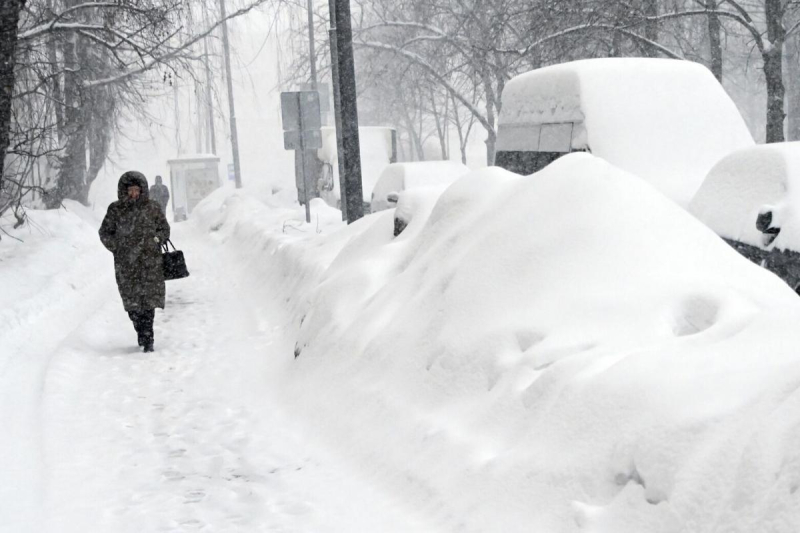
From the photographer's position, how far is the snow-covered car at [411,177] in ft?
55.3

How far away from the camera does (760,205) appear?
6.48 m

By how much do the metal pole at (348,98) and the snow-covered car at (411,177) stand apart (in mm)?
5099

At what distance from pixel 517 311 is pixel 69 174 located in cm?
1746

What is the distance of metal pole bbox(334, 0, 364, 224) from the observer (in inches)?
431

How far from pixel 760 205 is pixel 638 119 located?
2.54 m

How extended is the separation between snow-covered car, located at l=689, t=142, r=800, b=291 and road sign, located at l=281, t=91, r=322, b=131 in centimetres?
895

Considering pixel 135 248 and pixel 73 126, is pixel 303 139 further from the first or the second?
pixel 135 248

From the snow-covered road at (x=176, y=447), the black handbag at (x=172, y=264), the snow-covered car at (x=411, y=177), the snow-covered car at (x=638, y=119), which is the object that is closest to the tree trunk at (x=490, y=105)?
the snow-covered car at (x=411, y=177)

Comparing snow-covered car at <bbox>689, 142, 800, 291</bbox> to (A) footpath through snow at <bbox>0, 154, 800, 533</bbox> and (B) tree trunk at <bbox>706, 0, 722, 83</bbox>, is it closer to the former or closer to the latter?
(A) footpath through snow at <bbox>0, 154, 800, 533</bbox>

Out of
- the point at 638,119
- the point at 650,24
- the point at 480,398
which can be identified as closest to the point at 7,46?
the point at 638,119

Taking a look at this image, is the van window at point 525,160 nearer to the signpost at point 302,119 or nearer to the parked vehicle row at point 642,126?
the parked vehicle row at point 642,126

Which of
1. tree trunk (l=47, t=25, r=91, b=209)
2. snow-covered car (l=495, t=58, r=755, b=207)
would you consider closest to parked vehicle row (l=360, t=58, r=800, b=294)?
snow-covered car (l=495, t=58, r=755, b=207)

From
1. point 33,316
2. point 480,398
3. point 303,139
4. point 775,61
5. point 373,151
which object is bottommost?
point 33,316

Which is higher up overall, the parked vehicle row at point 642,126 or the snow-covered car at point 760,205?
the parked vehicle row at point 642,126
